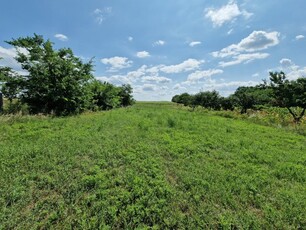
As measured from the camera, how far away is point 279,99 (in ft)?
47.2

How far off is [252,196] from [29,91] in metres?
11.9

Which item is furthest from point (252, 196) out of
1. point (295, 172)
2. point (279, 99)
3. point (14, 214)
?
point (279, 99)

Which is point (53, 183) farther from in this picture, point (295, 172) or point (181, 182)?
point (295, 172)

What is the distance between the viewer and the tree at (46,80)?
1029 cm

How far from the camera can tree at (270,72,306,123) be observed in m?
12.9

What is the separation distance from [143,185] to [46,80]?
1009 cm

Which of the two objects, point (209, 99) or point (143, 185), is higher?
point (209, 99)

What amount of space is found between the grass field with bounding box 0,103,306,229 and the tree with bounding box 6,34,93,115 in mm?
5966

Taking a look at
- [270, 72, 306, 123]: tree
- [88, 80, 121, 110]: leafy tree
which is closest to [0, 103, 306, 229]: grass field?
[270, 72, 306, 123]: tree

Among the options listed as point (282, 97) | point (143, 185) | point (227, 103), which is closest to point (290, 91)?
point (282, 97)

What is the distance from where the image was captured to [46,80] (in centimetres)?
1049

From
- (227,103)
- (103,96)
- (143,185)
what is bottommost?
(143,185)

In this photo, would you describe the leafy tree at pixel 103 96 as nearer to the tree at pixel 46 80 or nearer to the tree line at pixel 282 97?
the tree at pixel 46 80

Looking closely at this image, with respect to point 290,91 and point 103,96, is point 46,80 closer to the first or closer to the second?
point 103,96
